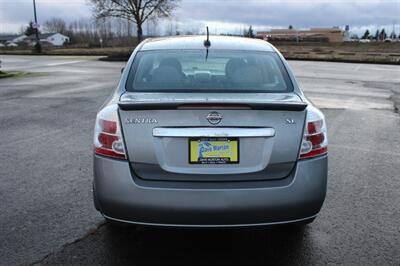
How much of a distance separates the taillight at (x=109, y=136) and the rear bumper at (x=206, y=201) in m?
0.06

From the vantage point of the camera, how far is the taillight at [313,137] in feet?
9.97

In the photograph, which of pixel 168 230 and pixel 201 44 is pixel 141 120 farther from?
pixel 201 44

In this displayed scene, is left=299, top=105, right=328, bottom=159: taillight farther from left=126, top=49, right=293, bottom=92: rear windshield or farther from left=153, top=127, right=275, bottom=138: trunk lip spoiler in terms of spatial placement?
left=126, top=49, right=293, bottom=92: rear windshield

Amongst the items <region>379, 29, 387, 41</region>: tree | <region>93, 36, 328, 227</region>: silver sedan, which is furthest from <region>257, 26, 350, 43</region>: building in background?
<region>93, 36, 328, 227</region>: silver sedan

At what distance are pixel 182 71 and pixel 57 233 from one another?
1.74 m

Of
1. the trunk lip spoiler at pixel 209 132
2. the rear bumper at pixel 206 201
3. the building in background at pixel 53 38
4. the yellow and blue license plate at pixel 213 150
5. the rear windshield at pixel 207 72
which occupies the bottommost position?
the building in background at pixel 53 38

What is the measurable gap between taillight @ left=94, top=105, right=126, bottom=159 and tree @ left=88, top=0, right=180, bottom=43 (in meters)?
32.1

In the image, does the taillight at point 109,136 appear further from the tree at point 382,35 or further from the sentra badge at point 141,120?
the tree at point 382,35

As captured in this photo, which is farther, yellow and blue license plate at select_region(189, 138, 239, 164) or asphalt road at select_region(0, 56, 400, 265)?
asphalt road at select_region(0, 56, 400, 265)

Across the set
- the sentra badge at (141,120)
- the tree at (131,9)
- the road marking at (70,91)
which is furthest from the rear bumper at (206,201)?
the tree at (131,9)

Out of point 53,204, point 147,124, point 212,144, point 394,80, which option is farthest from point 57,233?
point 394,80

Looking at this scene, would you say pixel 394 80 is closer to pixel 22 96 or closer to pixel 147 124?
pixel 22 96

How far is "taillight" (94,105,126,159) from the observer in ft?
9.82

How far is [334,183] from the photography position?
16.4 feet
